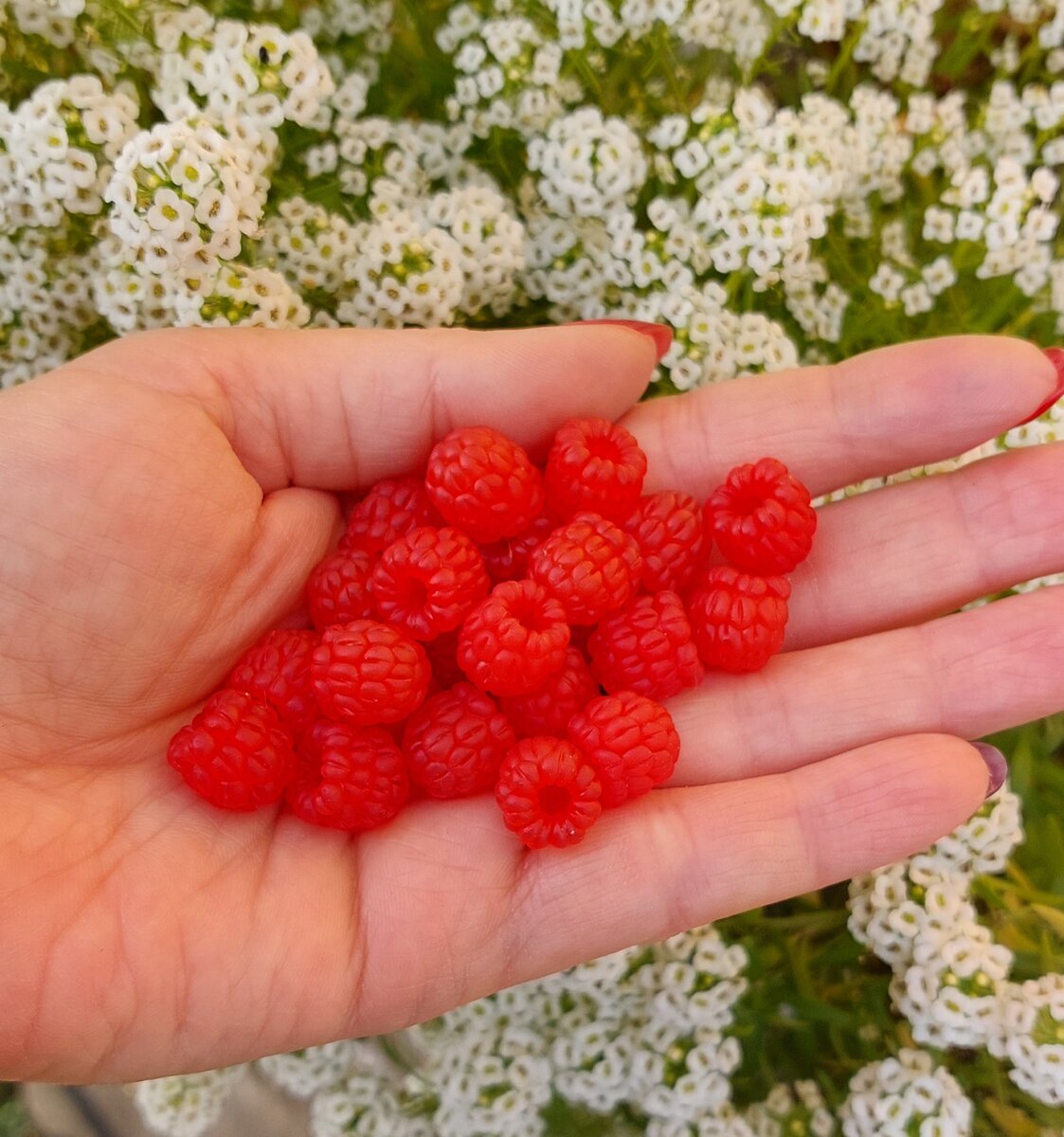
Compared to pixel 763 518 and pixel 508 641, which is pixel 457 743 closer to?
pixel 508 641

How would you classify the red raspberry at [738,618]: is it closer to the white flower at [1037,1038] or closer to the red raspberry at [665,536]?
the red raspberry at [665,536]

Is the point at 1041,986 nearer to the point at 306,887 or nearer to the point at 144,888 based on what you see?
the point at 306,887

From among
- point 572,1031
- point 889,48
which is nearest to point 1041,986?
point 572,1031

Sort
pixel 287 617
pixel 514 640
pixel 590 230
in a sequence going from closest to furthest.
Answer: pixel 514 640, pixel 287 617, pixel 590 230

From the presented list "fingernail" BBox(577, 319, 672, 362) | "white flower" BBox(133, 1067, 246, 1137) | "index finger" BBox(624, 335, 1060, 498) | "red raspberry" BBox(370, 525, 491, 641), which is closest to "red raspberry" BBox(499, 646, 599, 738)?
"red raspberry" BBox(370, 525, 491, 641)

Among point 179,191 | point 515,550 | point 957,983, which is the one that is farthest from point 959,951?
point 179,191
